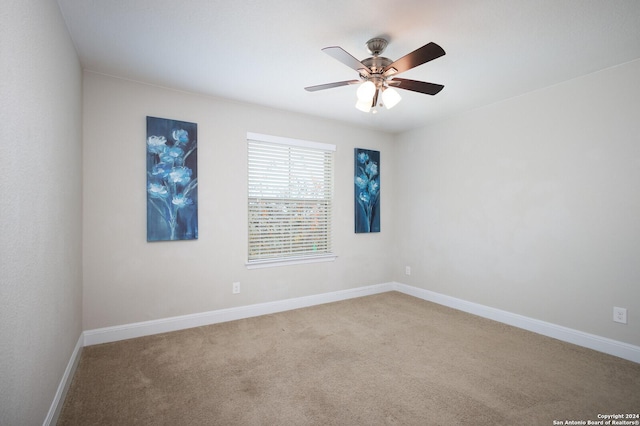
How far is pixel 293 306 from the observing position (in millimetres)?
3955

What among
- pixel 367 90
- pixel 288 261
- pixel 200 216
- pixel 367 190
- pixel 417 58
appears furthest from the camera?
pixel 367 190

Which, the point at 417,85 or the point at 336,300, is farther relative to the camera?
the point at 336,300

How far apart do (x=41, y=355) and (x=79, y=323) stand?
1.28 m

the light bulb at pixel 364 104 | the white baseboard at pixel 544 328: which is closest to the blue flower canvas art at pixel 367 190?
the white baseboard at pixel 544 328

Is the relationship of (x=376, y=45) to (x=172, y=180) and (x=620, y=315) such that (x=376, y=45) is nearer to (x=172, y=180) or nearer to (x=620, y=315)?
(x=172, y=180)

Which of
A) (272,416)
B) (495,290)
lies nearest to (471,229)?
Answer: (495,290)

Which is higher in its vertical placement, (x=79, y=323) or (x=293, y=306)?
(x=79, y=323)

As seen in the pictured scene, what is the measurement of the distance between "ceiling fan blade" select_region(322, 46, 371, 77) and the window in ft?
5.82

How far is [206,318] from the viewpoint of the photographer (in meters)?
3.37

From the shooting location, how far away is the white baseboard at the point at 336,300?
9.08ft

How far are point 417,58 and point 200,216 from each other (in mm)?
2594

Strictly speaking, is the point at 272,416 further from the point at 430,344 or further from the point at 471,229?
the point at 471,229

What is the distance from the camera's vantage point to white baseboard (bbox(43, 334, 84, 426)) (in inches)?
68.0

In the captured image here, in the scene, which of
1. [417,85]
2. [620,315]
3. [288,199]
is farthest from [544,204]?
[288,199]
